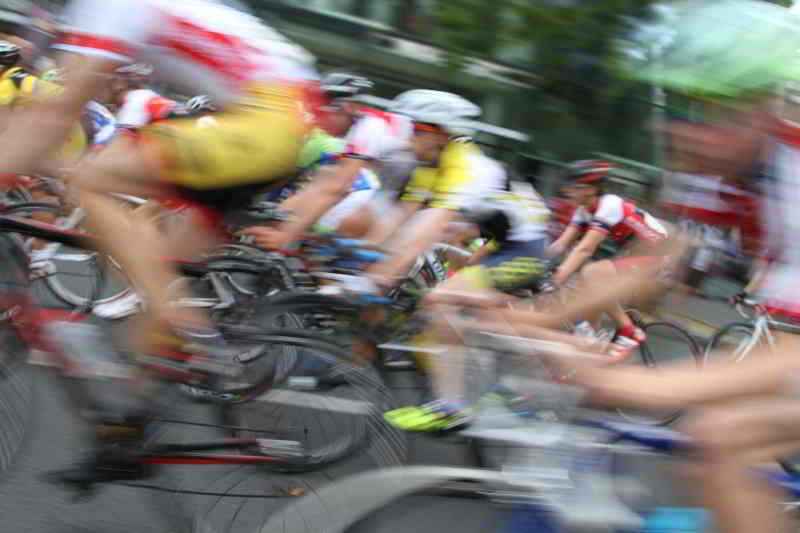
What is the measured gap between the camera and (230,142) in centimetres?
372

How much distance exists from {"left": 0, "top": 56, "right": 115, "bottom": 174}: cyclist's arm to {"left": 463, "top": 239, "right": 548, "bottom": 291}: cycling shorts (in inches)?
105

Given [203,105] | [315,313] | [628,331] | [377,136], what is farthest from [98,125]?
[628,331]

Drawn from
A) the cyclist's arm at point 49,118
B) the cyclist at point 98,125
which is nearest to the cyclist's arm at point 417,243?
the cyclist's arm at point 49,118

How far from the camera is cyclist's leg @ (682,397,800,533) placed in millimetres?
2469

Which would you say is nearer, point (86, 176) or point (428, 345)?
point (86, 176)

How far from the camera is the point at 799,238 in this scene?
120 inches

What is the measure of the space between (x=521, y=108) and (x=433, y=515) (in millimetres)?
13499

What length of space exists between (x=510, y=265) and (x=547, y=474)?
309 centimetres

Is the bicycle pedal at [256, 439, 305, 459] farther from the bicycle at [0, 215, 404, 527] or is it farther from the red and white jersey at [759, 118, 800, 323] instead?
the red and white jersey at [759, 118, 800, 323]

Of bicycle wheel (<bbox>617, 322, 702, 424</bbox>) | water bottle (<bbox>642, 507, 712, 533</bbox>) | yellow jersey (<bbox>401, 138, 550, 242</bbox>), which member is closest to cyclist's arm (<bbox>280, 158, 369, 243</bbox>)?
yellow jersey (<bbox>401, 138, 550, 242</bbox>)

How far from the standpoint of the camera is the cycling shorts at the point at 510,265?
5504 mm

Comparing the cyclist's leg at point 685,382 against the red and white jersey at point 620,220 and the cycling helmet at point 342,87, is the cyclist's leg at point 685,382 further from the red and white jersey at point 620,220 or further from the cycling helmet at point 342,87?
the cycling helmet at point 342,87

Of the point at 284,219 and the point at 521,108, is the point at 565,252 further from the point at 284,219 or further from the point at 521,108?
the point at 521,108

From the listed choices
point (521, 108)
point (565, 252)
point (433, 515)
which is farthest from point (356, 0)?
point (433, 515)
